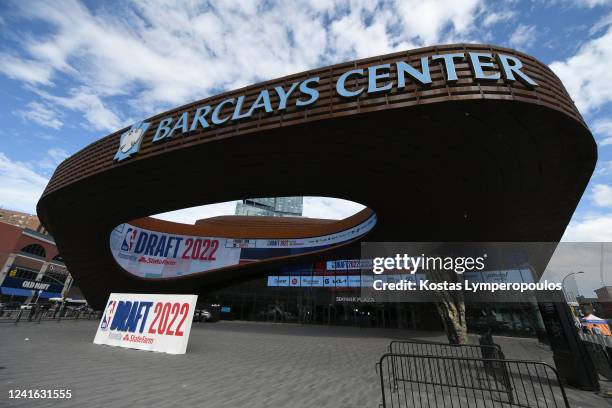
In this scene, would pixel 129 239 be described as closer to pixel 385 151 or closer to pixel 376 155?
pixel 376 155

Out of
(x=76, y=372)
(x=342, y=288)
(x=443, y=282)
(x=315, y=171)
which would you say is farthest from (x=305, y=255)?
(x=76, y=372)

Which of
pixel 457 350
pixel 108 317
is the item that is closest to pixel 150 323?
pixel 108 317

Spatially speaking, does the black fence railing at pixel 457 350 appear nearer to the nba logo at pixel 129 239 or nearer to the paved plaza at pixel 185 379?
the paved plaza at pixel 185 379

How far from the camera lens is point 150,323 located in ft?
33.6

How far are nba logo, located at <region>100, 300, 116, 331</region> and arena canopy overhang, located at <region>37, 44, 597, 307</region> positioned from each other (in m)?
5.61

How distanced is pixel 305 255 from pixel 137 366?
1792 cm

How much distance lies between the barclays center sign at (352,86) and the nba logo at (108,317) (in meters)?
6.45

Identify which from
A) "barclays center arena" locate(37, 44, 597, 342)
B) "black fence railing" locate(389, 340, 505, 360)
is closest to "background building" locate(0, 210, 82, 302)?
"barclays center arena" locate(37, 44, 597, 342)

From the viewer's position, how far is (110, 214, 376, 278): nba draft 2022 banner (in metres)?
24.2

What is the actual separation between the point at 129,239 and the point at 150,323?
16.9 m

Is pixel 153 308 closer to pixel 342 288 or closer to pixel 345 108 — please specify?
pixel 345 108

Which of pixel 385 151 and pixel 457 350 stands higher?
pixel 385 151

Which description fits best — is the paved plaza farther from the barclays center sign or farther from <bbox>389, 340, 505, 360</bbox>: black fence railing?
the barclays center sign

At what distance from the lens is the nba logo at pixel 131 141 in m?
12.1
